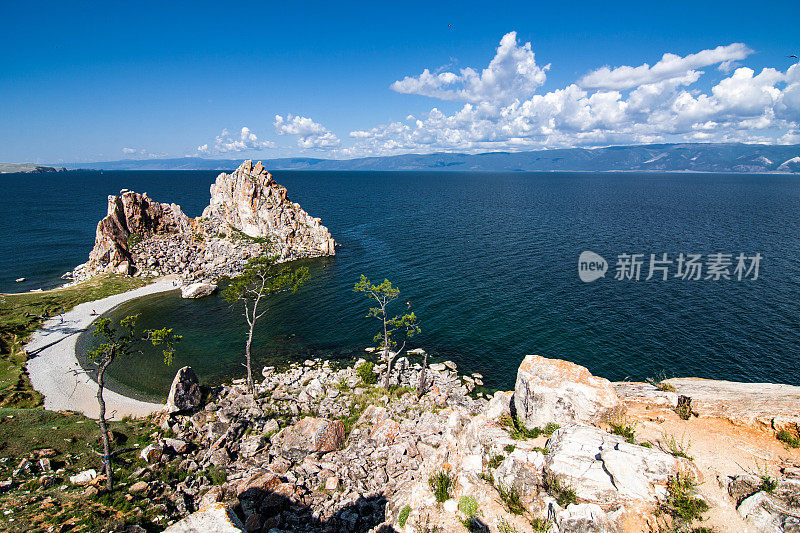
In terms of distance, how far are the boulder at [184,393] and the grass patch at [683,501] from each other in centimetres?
3661

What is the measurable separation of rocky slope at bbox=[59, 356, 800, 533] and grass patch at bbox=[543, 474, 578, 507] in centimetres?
5

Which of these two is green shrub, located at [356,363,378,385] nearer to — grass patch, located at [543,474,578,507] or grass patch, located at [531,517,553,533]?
grass patch, located at [543,474,578,507]

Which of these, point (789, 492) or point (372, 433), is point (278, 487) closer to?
point (372, 433)

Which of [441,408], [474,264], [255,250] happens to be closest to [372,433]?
[441,408]

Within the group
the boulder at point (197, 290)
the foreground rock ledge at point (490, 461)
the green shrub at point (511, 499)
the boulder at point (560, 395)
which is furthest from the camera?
the boulder at point (197, 290)

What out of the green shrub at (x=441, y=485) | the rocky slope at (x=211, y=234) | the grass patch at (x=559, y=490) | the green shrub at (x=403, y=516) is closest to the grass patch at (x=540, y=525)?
the grass patch at (x=559, y=490)

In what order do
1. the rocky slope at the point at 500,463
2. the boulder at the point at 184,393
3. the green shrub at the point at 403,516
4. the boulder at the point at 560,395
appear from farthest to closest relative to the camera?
1. the boulder at the point at 184,393
2. the boulder at the point at 560,395
3. the green shrub at the point at 403,516
4. the rocky slope at the point at 500,463

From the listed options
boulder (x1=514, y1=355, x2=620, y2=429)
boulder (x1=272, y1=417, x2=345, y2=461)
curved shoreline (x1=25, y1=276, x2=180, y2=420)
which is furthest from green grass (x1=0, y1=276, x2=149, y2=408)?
boulder (x1=514, y1=355, x2=620, y2=429)

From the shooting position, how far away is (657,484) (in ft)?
48.7

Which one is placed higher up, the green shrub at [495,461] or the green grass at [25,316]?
the green shrub at [495,461]

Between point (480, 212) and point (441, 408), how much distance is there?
134352mm

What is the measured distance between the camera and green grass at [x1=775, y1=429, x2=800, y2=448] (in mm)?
16553

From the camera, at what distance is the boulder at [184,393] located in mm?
33634

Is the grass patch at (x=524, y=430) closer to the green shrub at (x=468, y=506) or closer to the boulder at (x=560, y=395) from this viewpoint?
the boulder at (x=560, y=395)
